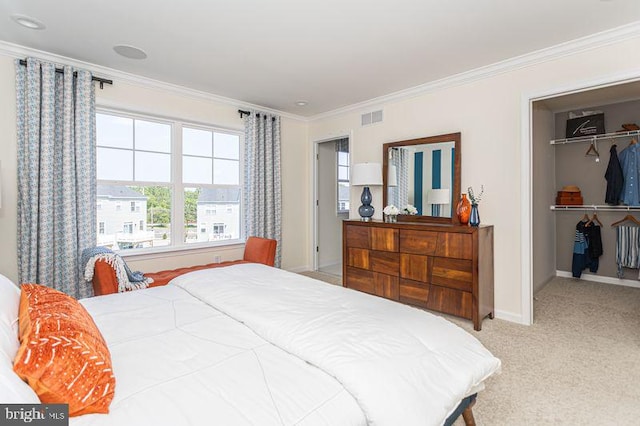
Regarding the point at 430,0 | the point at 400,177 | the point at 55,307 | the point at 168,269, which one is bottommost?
the point at 168,269

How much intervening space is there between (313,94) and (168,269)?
286 cm

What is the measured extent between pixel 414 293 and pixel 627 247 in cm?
332

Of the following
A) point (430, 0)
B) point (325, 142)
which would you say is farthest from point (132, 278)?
point (325, 142)

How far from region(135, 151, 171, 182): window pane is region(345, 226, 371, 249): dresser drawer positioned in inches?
92.7

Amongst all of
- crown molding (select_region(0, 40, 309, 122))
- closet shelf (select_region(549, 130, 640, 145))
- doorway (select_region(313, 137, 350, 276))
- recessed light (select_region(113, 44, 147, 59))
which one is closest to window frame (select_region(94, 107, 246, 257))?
crown molding (select_region(0, 40, 309, 122))

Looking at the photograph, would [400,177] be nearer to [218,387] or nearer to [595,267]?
[595,267]

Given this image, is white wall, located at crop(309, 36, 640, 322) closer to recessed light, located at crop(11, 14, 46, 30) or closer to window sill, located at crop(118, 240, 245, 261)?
window sill, located at crop(118, 240, 245, 261)

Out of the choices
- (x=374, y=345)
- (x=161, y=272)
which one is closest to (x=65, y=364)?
(x=374, y=345)

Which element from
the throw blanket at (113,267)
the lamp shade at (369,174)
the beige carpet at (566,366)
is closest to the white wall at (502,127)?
the beige carpet at (566,366)

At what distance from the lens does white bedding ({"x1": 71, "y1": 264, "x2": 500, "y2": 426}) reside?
94cm

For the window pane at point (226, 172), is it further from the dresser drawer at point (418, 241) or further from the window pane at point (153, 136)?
the dresser drawer at point (418, 241)

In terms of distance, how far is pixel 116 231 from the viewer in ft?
11.8

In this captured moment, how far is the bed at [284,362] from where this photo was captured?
936 millimetres

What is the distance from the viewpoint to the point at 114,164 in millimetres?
3574
